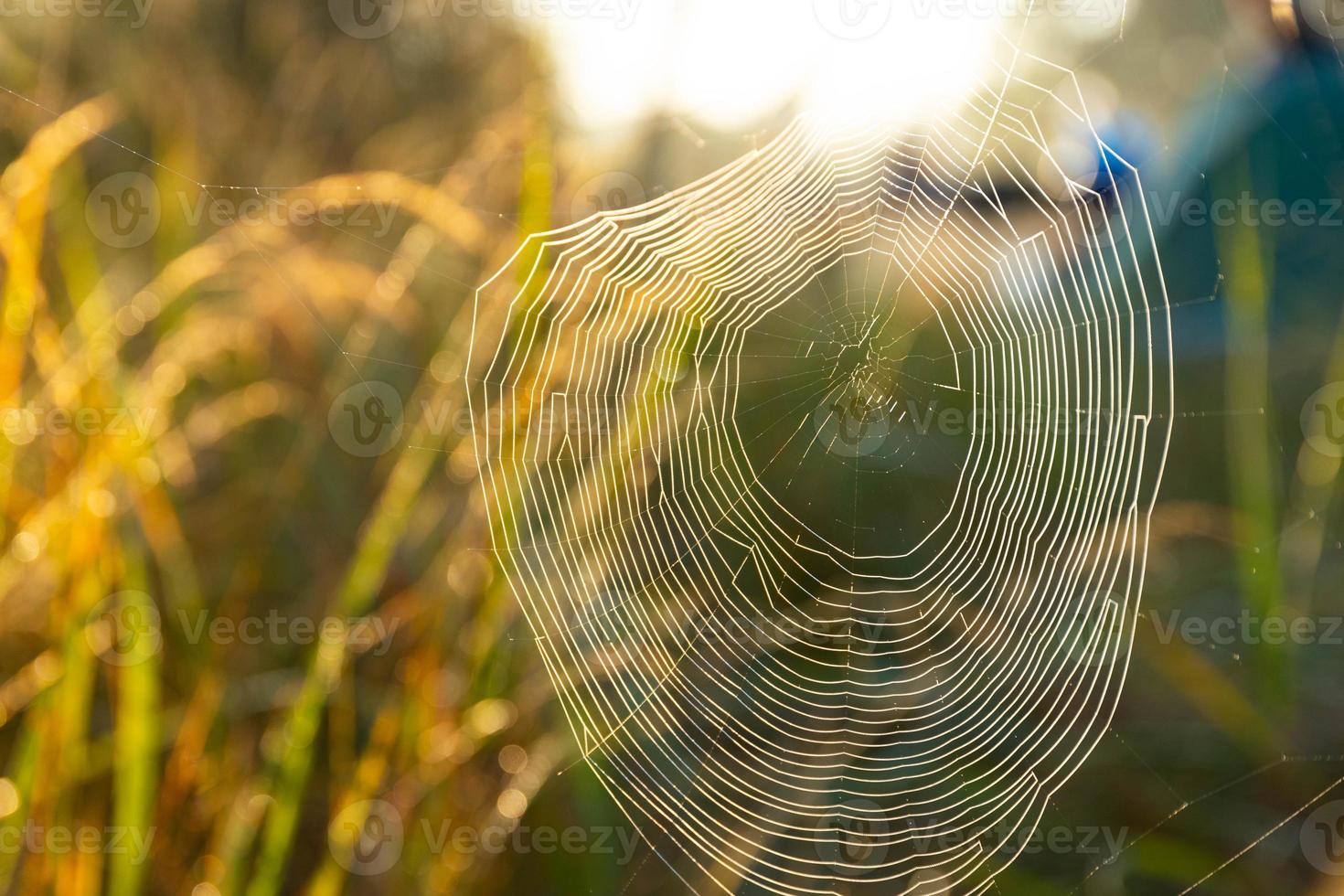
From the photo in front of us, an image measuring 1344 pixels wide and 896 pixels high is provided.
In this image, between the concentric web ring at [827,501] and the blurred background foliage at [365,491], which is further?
the concentric web ring at [827,501]

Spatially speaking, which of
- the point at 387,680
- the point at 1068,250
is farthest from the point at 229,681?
the point at 1068,250

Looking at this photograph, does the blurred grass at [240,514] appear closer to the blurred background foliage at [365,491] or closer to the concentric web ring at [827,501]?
the blurred background foliage at [365,491]

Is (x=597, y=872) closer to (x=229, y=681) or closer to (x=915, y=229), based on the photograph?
(x=229, y=681)

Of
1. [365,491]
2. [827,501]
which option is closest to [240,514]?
[365,491]

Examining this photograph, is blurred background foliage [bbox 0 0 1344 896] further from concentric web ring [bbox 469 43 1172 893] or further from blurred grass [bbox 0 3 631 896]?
concentric web ring [bbox 469 43 1172 893]

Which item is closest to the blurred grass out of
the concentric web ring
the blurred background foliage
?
the blurred background foliage

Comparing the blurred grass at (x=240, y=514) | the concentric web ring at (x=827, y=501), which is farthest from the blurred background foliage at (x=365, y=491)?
the concentric web ring at (x=827, y=501)

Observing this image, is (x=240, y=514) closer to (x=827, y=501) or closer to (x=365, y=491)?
(x=365, y=491)
